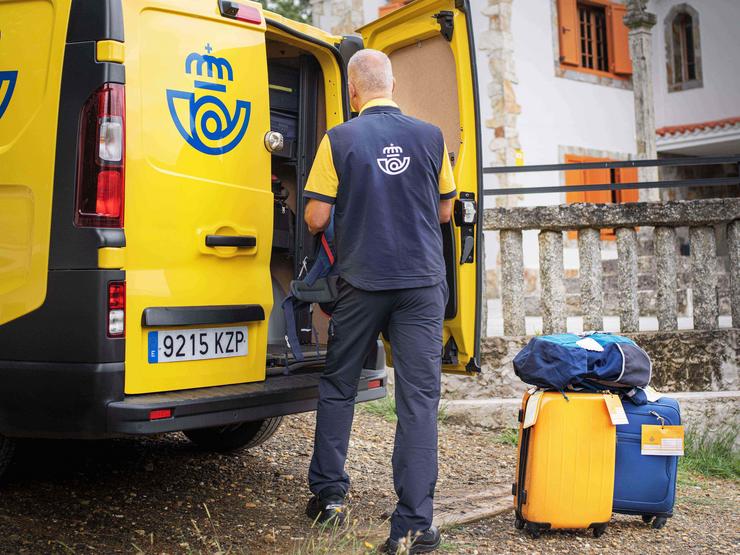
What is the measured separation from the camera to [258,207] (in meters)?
4.07

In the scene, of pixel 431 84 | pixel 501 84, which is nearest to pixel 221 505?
pixel 431 84

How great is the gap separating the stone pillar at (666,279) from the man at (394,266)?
399 centimetres

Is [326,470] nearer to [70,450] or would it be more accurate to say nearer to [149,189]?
[149,189]

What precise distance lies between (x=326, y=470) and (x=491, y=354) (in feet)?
11.0

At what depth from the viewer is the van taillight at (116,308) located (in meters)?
3.43

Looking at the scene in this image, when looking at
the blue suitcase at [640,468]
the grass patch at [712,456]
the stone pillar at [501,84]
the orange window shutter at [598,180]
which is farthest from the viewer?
the orange window shutter at [598,180]

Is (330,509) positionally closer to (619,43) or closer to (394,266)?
(394,266)

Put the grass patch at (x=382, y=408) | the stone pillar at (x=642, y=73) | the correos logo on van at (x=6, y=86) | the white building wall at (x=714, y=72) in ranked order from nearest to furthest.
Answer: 1. the correos logo on van at (x=6, y=86)
2. the grass patch at (x=382, y=408)
3. the stone pillar at (x=642, y=73)
4. the white building wall at (x=714, y=72)

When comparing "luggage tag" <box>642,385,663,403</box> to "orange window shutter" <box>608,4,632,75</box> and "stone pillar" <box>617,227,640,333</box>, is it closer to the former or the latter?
"stone pillar" <box>617,227,640,333</box>

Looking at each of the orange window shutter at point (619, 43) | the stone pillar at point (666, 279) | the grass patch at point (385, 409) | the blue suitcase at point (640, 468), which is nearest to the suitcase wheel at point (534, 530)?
the blue suitcase at point (640, 468)

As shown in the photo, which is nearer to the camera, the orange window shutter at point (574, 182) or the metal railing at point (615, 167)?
the metal railing at point (615, 167)

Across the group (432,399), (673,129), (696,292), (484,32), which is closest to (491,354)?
(696,292)

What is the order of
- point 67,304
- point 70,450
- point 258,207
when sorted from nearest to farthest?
1. point 67,304
2. point 258,207
3. point 70,450

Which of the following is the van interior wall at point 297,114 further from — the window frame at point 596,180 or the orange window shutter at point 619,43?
the orange window shutter at point 619,43
